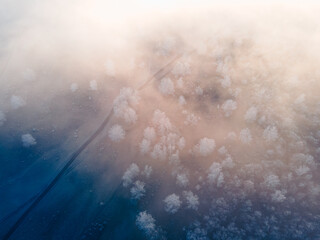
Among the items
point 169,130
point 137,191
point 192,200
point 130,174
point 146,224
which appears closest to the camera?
point 146,224

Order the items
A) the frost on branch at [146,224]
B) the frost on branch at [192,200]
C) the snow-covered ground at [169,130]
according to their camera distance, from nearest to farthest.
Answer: the frost on branch at [146,224], the snow-covered ground at [169,130], the frost on branch at [192,200]

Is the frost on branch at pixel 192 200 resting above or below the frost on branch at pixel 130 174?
below

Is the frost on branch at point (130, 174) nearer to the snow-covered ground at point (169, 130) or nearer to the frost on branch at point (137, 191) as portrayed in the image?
the snow-covered ground at point (169, 130)

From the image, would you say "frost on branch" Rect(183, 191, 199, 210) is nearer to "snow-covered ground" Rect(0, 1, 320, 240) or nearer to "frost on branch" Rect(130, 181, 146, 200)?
"snow-covered ground" Rect(0, 1, 320, 240)

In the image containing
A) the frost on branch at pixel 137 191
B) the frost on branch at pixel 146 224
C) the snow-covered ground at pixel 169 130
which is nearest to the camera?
the frost on branch at pixel 146 224

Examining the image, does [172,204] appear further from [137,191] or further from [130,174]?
[130,174]

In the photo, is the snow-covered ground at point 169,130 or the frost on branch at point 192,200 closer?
the snow-covered ground at point 169,130

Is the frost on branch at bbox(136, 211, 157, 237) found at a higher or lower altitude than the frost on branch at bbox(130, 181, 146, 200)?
lower

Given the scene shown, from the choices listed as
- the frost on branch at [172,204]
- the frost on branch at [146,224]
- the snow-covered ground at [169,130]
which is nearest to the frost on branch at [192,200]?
the snow-covered ground at [169,130]

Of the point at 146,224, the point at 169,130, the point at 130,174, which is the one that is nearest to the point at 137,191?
the point at 130,174

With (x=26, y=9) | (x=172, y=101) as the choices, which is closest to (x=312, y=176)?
(x=172, y=101)

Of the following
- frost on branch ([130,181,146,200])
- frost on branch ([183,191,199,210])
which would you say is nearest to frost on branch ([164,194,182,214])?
frost on branch ([183,191,199,210])
